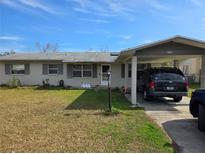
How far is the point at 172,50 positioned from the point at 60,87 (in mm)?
12818

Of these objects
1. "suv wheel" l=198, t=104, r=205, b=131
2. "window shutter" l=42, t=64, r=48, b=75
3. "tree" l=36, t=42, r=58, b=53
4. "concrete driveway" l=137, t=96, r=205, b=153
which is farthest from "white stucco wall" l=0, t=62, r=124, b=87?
"tree" l=36, t=42, r=58, b=53

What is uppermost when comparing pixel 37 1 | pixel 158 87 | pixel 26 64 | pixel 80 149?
pixel 37 1

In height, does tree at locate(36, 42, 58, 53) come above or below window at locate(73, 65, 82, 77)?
above

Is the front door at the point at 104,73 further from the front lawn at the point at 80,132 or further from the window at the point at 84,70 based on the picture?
the front lawn at the point at 80,132

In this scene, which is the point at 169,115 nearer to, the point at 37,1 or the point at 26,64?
the point at 37,1

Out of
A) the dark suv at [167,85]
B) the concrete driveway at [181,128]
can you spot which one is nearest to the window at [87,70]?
the dark suv at [167,85]

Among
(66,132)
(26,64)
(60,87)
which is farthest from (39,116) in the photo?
(26,64)

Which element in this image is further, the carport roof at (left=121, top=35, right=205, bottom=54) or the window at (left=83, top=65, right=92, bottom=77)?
the window at (left=83, top=65, right=92, bottom=77)

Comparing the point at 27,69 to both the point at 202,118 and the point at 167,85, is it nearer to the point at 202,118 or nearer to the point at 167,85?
the point at 167,85

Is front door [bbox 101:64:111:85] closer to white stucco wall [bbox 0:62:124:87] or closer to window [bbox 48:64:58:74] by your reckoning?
white stucco wall [bbox 0:62:124:87]

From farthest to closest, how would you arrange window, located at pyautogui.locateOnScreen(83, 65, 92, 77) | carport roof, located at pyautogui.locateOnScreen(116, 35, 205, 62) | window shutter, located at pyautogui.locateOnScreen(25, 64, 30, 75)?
1. window shutter, located at pyautogui.locateOnScreen(25, 64, 30, 75)
2. window, located at pyautogui.locateOnScreen(83, 65, 92, 77)
3. carport roof, located at pyautogui.locateOnScreen(116, 35, 205, 62)

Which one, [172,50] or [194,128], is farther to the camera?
[172,50]

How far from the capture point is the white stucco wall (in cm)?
2206

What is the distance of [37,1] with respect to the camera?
12.1m
